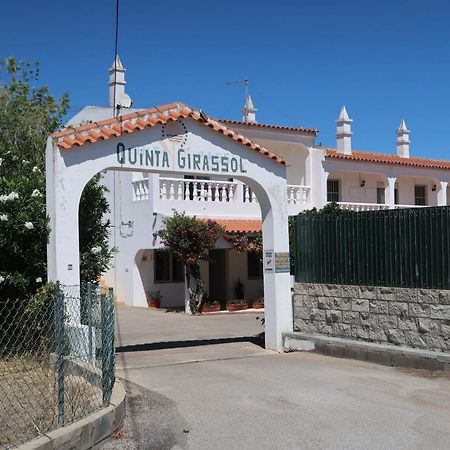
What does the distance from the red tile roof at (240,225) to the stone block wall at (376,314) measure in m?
8.58

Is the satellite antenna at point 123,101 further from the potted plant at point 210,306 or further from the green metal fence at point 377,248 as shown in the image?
the green metal fence at point 377,248

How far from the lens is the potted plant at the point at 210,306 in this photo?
71.6 ft

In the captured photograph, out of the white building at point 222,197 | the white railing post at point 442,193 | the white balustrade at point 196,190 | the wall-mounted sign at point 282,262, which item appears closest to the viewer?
the wall-mounted sign at point 282,262

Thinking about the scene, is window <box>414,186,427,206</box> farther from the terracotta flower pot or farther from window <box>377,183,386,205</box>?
the terracotta flower pot

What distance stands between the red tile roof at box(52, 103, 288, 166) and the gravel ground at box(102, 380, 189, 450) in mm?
4244

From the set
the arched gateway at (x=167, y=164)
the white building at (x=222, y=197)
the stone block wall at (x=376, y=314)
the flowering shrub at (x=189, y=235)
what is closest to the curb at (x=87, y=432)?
the arched gateway at (x=167, y=164)

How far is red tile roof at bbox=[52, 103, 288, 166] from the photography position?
10.6 m

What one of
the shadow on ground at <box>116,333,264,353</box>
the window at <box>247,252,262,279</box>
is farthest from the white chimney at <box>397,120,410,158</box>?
the shadow on ground at <box>116,333,264,353</box>

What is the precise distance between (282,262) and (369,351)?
2.58 meters

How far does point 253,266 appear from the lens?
81.9ft

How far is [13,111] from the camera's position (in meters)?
14.5

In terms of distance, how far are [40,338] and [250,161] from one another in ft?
16.8

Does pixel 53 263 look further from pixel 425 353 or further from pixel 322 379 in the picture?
pixel 425 353

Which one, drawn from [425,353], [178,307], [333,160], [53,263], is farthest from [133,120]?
[333,160]
